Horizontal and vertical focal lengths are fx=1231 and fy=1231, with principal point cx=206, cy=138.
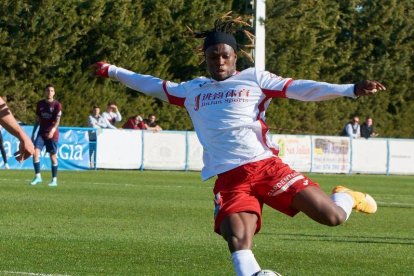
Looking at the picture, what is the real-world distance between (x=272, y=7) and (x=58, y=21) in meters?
13.9

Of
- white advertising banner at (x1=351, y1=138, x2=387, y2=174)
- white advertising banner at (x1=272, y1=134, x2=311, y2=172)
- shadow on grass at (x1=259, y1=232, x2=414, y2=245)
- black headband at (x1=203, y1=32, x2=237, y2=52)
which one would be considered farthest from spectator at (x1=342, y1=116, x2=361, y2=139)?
black headband at (x1=203, y1=32, x2=237, y2=52)

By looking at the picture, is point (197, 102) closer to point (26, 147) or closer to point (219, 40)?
point (219, 40)

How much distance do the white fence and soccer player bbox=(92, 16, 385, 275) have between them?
25.2m

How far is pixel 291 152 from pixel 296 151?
0.20m

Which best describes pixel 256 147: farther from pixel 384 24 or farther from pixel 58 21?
pixel 384 24

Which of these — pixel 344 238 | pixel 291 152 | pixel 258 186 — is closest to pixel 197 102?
pixel 258 186

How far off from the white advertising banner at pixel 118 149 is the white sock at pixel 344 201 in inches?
975

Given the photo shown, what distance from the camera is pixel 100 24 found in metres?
43.0

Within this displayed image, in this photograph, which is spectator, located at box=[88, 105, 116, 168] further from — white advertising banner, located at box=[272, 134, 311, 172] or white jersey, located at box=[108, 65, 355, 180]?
white jersey, located at box=[108, 65, 355, 180]

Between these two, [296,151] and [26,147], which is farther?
[296,151]

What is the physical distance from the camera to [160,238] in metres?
14.4

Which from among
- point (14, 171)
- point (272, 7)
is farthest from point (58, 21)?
point (272, 7)

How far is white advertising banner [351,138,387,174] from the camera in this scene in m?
42.0

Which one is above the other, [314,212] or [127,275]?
[314,212]
